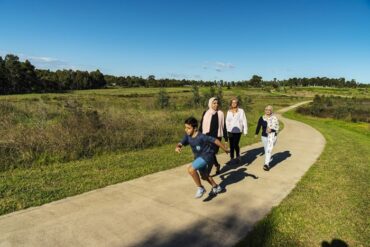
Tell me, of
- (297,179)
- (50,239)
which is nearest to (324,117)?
(297,179)

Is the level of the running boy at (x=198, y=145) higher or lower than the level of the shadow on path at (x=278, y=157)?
higher

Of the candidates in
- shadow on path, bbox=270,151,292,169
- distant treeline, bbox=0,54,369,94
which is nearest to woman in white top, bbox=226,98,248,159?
shadow on path, bbox=270,151,292,169

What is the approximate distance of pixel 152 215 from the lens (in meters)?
4.62

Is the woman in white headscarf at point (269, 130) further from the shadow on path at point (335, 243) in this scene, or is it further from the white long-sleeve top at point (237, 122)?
the shadow on path at point (335, 243)

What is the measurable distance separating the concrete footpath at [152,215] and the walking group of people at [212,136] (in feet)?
1.61

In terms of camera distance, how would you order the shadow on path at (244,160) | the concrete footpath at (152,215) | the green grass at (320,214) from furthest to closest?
the shadow on path at (244,160), the green grass at (320,214), the concrete footpath at (152,215)

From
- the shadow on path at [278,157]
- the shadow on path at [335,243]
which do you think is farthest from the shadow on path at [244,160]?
the shadow on path at [335,243]

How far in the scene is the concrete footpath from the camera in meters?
3.88

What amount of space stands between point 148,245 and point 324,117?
3687cm

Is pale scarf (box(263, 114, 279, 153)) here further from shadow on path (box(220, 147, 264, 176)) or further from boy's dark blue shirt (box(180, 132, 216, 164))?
boy's dark blue shirt (box(180, 132, 216, 164))

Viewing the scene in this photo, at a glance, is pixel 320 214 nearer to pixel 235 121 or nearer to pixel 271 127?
pixel 271 127

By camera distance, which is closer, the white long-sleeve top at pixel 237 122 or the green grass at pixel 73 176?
the green grass at pixel 73 176

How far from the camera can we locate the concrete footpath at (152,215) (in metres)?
3.88

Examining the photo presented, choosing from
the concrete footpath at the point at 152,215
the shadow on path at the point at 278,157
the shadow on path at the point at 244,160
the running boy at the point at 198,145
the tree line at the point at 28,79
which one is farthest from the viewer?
the tree line at the point at 28,79
